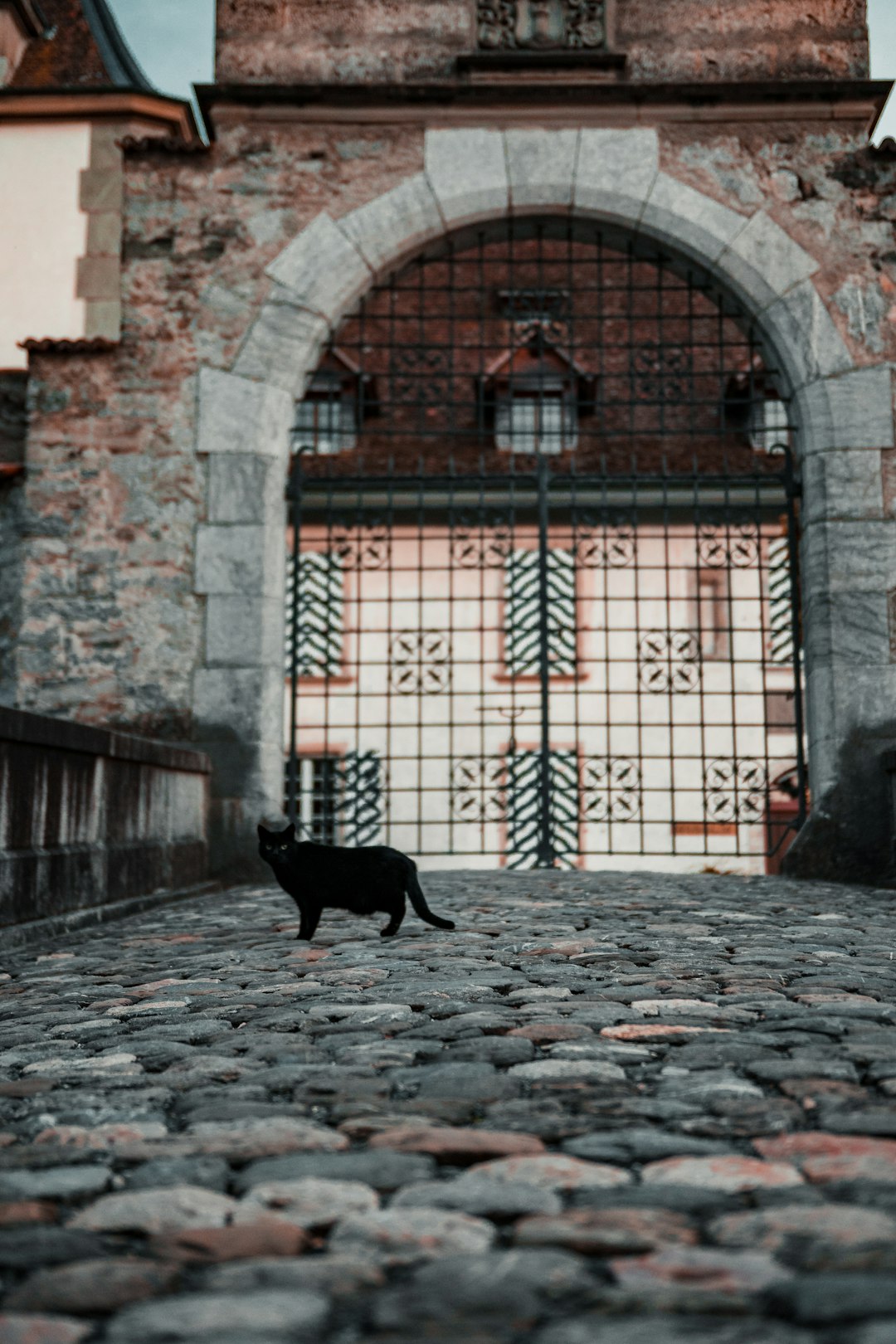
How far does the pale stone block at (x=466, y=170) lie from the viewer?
8406 millimetres

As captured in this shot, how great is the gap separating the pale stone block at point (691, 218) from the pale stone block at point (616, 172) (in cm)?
7

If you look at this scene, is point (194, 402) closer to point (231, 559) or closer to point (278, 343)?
point (278, 343)

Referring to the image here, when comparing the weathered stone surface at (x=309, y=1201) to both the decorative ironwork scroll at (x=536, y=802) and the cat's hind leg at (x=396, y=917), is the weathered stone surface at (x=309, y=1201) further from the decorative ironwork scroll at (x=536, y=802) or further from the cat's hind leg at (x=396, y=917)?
the decorative ironwork scroll at (x=536, y=802)

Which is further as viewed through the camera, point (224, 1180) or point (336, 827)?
point (336, 827)

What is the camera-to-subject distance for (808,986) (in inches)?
128

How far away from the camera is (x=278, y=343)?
27.1ft

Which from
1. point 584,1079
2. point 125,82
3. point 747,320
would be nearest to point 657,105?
point 747,320

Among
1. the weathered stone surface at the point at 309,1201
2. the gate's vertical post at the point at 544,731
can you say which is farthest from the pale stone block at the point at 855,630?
the weathered stone surface at the point at 309,1201

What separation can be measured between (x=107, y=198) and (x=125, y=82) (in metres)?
2.01

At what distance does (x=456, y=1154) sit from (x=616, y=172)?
771cm

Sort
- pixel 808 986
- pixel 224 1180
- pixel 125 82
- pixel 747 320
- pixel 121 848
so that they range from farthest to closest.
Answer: pixel 125 82 < pixel 747 320 < pixel 121 848 < pixel 808 986 < pixel 224 1180

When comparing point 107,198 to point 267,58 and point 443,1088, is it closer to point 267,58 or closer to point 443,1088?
point 267,58

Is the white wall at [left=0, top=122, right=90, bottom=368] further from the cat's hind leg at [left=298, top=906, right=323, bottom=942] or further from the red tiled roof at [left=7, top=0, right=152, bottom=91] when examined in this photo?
the cat's hind leg at [left=298, top=906, right=323, bottom=942]

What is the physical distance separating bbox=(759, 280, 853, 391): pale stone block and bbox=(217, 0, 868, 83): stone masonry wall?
60.0 inches
